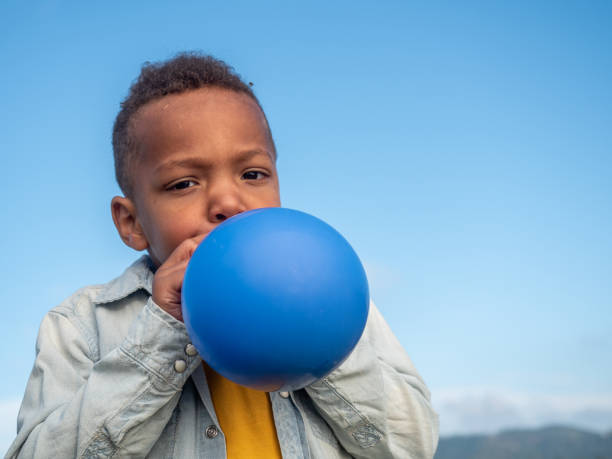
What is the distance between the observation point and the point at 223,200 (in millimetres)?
2223

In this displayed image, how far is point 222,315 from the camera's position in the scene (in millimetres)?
1609

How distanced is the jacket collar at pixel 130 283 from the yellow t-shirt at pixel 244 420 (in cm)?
46

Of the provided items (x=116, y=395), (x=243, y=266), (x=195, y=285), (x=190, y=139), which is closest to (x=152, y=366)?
(x=116, y=395)

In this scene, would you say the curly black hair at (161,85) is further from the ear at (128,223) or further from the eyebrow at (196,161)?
the eyebrow at (196,161)

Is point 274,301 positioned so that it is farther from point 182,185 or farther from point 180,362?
point 182,185

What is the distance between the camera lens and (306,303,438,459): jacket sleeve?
2.20m

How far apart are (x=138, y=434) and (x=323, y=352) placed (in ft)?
2.62

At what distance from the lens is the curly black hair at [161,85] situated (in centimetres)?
257

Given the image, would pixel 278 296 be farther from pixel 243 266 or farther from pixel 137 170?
pixel 137 170

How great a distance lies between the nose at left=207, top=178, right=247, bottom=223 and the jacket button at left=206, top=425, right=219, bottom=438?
0.78 metres

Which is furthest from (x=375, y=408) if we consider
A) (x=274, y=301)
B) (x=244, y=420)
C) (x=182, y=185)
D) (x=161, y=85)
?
(x=161, y=85)

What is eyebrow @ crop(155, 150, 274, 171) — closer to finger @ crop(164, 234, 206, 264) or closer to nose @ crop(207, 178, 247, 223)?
nose @ crop(207, 178, 247, 223)

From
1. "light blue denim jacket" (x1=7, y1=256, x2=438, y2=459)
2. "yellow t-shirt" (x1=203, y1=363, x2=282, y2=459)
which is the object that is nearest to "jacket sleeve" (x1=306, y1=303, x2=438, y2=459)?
"light blue denim jacket" (x1=7, y1=256, x2=438, y2=459)

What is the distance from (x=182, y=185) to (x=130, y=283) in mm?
508
